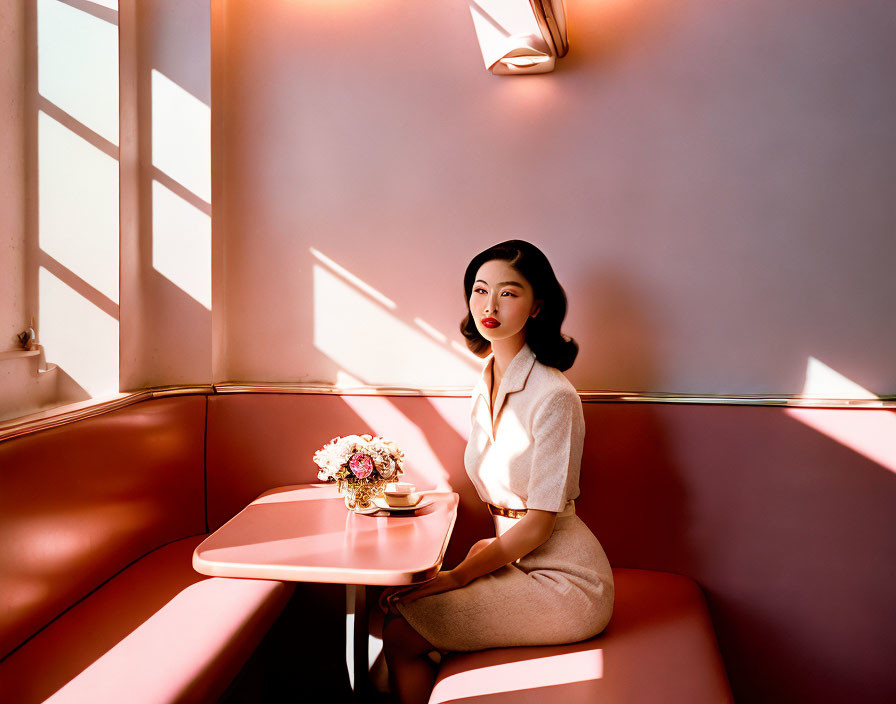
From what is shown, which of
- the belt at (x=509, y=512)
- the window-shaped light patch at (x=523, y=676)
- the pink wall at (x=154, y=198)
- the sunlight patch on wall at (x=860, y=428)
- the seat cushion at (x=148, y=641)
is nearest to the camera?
the seat cushion at (x=148, y=641)

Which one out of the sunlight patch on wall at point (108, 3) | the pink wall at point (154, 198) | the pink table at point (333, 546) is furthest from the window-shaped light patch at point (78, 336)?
the sunlight patch on wall at point (108, 3)

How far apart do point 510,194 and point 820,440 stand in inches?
56.5

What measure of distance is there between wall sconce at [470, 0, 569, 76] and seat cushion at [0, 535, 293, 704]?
80.2 inches

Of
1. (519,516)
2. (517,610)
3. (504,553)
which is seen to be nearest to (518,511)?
(519,516)

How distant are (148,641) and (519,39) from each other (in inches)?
88.3

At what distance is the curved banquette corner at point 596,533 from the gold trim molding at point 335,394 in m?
0.03

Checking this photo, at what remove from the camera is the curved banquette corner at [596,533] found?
1.82 m

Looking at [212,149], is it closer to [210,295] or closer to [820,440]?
[210,295]

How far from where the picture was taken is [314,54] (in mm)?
2787

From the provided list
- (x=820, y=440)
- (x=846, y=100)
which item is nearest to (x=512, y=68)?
(x=846, y=100)

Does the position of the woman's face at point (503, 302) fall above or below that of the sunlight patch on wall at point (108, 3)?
below

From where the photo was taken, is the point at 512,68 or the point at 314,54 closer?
the point at 512,68

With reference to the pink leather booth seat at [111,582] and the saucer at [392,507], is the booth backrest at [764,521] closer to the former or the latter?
the saucer at [392,507]

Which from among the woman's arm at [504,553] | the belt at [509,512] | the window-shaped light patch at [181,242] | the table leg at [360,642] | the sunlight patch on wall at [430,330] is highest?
the window-shaped light patch at [181,242]
